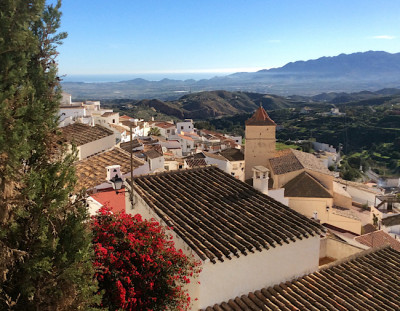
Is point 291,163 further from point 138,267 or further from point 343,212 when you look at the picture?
point 138,267

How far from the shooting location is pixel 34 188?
12.5 ft

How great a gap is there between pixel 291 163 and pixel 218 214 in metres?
20.5

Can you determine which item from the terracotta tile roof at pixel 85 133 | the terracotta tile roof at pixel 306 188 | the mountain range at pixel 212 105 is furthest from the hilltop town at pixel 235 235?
the mountain range at pixel 212 105

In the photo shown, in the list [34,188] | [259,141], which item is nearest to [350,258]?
[34,188]

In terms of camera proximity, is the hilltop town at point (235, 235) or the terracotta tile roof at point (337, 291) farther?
the terracotta tile roof at point (337, 291)

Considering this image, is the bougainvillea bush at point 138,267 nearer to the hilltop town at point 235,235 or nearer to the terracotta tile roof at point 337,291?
the hilltop town at point 235,235

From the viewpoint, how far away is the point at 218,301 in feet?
19.5

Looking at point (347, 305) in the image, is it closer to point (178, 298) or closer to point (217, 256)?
point (217, 256)

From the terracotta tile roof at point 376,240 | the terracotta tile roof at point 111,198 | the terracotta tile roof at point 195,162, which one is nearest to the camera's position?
the terracotta tile roof at point 111,198

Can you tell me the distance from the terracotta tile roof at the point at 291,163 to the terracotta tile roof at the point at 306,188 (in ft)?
Answer: 3.49

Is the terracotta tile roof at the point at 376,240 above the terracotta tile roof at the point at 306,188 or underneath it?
underneath

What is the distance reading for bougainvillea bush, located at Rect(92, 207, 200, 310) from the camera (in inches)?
195

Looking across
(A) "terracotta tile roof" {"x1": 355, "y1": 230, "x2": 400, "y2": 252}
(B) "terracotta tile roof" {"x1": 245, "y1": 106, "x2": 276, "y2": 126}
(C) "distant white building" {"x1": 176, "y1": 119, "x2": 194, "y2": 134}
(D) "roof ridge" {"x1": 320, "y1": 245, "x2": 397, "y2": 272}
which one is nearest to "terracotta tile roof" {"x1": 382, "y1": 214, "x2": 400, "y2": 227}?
(A) "terracotta tile roof" {"x1": 355, "y1": 230, "x2": 400, "y2": 252}

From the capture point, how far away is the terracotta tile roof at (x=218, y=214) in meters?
6.19
